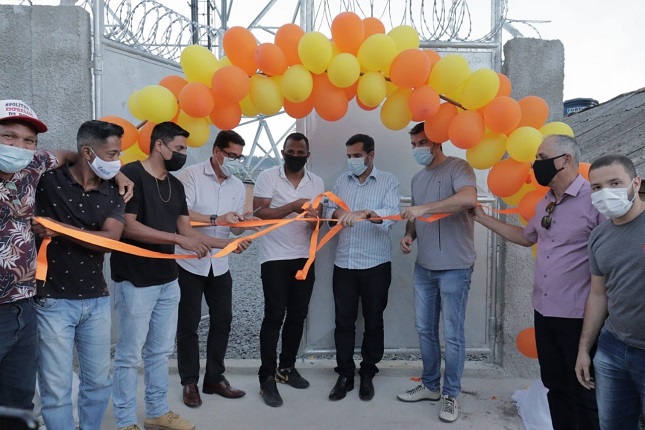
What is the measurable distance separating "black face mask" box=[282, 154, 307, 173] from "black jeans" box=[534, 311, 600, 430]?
2043mm

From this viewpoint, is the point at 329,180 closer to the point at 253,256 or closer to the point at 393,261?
the point at 393,261

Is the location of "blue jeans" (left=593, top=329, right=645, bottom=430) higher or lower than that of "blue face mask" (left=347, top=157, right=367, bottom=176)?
lower

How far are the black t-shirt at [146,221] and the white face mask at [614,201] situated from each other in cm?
246

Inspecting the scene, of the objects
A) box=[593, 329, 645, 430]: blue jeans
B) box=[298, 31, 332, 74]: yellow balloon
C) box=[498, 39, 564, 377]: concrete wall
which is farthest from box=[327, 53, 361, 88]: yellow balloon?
box=[593, 329, 645, 430]: blue jeans

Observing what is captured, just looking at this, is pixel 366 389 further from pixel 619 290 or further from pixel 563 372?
pixel 619 290

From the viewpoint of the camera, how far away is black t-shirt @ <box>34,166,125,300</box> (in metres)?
2.64

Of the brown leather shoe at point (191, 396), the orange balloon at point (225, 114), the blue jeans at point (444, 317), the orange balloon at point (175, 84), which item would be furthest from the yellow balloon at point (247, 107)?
the brown leather shoe at point (191, 396)

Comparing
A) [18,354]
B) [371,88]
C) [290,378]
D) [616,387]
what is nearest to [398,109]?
[371,88]

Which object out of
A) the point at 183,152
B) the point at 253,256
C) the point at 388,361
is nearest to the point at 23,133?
the point at 183,152

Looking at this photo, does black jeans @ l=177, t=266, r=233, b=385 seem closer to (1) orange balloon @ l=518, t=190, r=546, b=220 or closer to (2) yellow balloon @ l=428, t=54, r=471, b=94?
(2) yellow balloon @ l=428, t=54, r=471, b=94

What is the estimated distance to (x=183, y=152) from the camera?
333cm

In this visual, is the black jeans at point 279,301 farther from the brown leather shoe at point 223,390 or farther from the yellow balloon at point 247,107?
the yellow balloon at point 247,107

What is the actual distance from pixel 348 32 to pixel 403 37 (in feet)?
1.27

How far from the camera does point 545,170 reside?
9.52 feet
